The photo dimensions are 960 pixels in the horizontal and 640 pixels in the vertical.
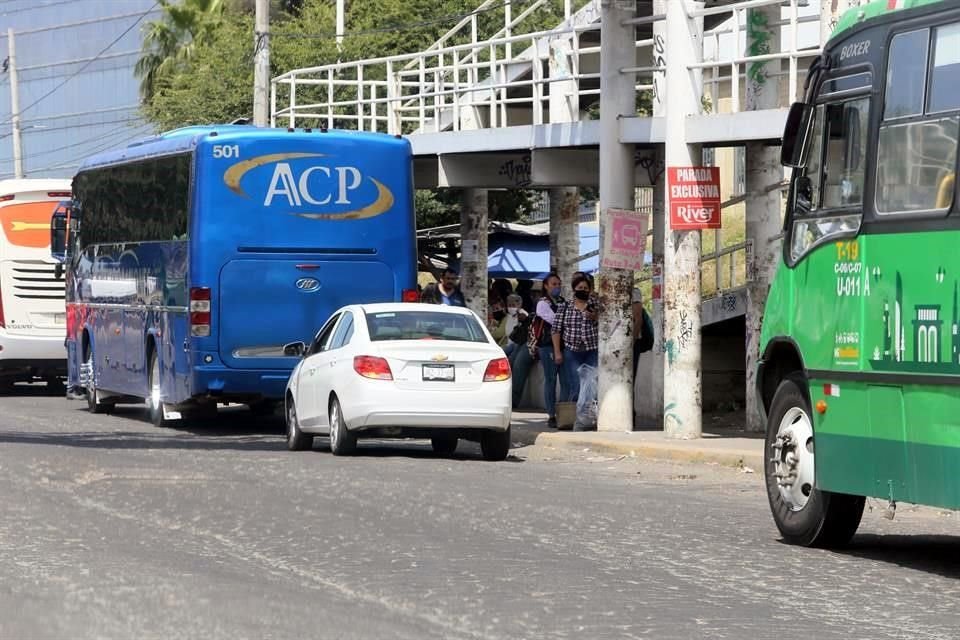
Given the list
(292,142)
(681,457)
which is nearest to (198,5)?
(292,142)

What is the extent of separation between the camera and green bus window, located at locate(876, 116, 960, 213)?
1112cm

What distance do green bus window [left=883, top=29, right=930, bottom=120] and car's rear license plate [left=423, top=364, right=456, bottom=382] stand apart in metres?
8.43

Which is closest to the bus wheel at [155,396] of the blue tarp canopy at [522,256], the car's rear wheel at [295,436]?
the car's rear wheel at [295,436]

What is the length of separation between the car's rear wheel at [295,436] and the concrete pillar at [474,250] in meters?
11.2

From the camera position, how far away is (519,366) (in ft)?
94.1

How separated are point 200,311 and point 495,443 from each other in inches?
193

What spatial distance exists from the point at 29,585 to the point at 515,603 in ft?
8.25

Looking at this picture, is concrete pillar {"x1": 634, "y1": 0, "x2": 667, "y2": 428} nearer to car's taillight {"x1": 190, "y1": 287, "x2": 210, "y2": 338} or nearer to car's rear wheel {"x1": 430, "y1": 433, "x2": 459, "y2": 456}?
car's rear wheel {"x1": 430, "y1": 433, "x2": 459, "y2": 456}

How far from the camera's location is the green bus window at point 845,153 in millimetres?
12227

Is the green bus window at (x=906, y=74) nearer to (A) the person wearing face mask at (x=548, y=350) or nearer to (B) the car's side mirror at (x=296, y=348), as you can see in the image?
(B) the car's side mirror at (x=296, y=348)

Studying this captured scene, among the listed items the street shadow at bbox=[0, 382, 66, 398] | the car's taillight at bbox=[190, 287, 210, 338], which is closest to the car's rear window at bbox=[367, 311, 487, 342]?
the car's taillight at bbox=[190, 287, 210, 338]

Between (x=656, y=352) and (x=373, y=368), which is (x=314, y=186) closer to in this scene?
(x=373, y=368)

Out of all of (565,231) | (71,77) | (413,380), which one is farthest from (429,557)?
(71,77)

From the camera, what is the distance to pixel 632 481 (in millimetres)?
18344
